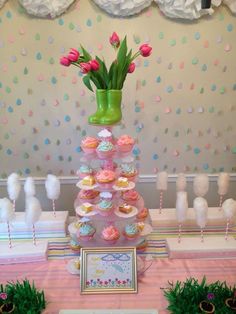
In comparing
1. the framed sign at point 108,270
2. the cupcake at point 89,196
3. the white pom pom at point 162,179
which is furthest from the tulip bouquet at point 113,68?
the framed sign at point 108,270

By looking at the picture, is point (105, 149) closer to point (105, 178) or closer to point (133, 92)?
point (105, 178)

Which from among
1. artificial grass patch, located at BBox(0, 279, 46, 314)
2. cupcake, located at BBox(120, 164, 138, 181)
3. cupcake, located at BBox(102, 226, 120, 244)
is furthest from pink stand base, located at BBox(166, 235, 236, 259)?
artificial grass patch, located at BBox(0, 279, 46, 314)

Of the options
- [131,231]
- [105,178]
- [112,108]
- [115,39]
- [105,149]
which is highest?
[115,39]

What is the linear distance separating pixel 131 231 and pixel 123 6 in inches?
48.7

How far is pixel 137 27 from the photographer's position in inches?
71.4

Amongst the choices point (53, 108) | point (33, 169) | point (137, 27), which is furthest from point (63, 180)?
point (137, 27)

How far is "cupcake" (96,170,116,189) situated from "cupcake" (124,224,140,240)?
210 millimetres

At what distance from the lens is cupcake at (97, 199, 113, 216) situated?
4.25 ft

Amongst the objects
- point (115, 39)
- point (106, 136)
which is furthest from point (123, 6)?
point (106, 136)

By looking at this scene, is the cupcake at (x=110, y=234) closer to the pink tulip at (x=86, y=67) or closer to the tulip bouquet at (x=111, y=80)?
the tulip bouquet at (x=111, y=80)

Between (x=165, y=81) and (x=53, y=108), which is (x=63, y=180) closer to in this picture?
(x=53, y=108)

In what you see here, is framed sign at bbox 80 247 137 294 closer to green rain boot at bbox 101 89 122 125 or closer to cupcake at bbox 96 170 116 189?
cupcake at bbox 96 170 116 189

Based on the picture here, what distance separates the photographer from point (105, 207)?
129cm

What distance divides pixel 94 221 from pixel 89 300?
33cm
